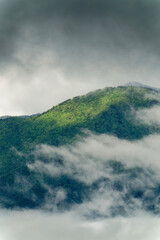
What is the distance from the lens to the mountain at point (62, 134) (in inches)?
4510

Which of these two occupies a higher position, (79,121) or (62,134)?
(79,121)

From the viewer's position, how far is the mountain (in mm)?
114562

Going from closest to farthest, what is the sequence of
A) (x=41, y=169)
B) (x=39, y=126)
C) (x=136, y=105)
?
(x=41, y=169), (x=39, y=126), (x=136, y=105)

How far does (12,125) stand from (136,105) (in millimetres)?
49033

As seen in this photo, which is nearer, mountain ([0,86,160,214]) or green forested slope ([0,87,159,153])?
mountain ([0,86,160,214])

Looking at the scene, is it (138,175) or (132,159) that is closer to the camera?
(138,175)

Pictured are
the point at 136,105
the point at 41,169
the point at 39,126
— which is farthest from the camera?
the point at 136,105

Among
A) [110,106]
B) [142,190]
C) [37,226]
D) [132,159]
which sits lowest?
[37,226]

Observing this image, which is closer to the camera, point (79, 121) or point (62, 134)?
point (62, 134)

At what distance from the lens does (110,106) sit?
13612 cm

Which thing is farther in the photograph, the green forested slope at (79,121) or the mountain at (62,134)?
the green forested slope at (79,121)

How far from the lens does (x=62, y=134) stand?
129625mm

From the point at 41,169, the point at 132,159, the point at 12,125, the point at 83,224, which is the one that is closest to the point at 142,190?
the point at 132,159

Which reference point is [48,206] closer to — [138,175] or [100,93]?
[138,175]
